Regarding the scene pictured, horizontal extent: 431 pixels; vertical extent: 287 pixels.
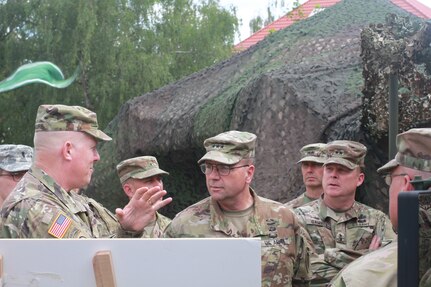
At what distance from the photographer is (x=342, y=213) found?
21.0 ft

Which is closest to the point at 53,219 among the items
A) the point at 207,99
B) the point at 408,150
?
the point at 408,150

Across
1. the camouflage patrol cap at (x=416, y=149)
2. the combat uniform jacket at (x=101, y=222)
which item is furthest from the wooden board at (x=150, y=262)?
the combat uniform jacket at (x=101, y=222)

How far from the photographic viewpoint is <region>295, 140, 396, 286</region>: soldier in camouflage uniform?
6258 millimetres

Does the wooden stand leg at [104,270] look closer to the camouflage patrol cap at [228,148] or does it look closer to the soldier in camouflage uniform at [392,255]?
the soldier in camouflage uniform at [392,255]

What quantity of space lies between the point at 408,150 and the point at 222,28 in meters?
26.7

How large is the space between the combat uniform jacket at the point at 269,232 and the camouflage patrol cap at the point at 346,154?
0.98 m

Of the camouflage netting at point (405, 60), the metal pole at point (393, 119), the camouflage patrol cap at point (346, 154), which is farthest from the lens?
the camouflage netting at point (405, 60)

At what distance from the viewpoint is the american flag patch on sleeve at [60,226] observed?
4.28m

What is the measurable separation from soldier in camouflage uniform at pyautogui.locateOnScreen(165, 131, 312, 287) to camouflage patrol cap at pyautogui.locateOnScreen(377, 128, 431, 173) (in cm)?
242

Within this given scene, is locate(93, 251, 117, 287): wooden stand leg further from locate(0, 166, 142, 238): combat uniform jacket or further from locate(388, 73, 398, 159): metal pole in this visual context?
locate(388, 73, 398, 159): metal pole

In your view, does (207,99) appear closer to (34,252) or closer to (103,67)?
(34,252)

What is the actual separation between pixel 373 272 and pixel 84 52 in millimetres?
22790

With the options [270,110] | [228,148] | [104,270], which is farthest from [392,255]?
[270,110]

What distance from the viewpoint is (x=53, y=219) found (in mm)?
4320
